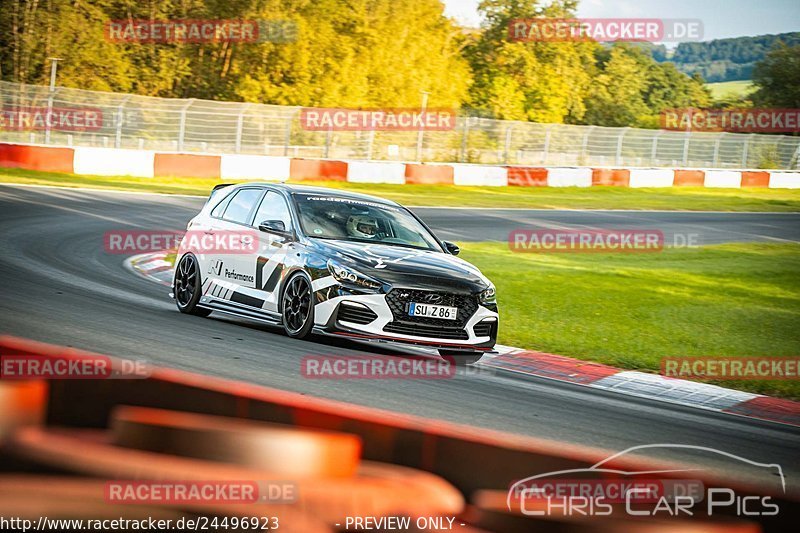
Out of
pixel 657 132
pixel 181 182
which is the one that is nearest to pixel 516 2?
pixel 657 132

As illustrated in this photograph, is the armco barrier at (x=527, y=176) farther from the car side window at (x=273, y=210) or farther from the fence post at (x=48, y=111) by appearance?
the car side window at (x=273, y=210)

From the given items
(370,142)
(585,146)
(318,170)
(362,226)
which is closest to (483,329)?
(362,226)

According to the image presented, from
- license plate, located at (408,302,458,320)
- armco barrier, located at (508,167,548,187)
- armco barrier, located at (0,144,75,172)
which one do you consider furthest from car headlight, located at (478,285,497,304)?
armco barrier, located at (508,167,548,187)

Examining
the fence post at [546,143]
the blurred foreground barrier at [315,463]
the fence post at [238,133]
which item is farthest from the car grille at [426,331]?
the fence post at [546,143]

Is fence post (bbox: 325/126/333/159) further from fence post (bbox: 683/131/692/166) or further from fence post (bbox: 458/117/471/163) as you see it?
fence post (bbox: 683/131/692/166)

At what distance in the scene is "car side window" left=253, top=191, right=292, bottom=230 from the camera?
11.4 meters

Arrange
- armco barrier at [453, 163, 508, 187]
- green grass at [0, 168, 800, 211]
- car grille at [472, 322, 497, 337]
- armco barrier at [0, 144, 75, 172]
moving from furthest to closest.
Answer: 1. armco barrier at [453, 163, 508, 187]
2. armco barrier at [0, 144, 75, 172]
3. green grass at [0, 168, 800, 211]
4. car grille at [472, 322, 497, 337]

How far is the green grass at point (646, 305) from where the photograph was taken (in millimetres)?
12391

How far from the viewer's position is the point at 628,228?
2798cm

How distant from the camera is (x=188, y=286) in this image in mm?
12273

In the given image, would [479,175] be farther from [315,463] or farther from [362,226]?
[315,463]

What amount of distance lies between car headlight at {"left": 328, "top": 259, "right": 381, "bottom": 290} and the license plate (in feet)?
1.25

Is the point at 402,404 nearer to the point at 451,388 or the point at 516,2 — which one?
the point at 451,388

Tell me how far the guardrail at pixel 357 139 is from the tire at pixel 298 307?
71.6 ft
